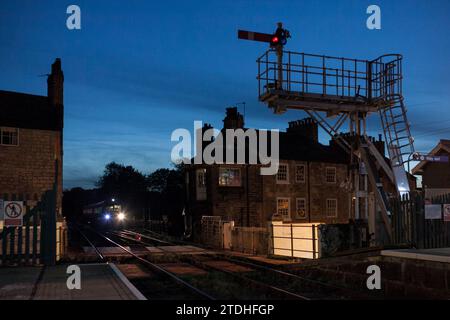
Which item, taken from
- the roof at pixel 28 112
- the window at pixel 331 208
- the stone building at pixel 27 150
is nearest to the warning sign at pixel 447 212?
the stone building at pixel 27 150

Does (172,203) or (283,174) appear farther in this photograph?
(172,203)

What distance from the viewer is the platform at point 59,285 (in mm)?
9688

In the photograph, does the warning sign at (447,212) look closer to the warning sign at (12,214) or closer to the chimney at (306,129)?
the warning sign at (12,214)

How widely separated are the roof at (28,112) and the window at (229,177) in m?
10.6

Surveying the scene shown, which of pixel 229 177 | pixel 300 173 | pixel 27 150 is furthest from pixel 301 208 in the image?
pixel 27 150

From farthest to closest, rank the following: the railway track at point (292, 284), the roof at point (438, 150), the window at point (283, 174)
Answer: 1. the window at point (283, 174)
2. the roof at point (438, 150)
3. the railway track at point (292, 284)

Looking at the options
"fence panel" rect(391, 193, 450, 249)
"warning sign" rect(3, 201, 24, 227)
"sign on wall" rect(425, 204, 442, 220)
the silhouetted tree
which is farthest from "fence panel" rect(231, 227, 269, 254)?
the silhouetted tree

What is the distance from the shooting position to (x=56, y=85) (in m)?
34.0

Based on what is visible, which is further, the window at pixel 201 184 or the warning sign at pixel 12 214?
the window at pixel 201 184

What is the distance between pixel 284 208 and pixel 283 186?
1560mm

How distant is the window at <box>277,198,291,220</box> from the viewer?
3547cm

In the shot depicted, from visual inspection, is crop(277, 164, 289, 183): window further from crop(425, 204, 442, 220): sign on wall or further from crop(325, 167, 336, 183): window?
crop(425, 204, 442, 220): sign on wall

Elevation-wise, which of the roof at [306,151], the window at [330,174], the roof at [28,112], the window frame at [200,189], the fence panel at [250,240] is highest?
the roof at [28,112]

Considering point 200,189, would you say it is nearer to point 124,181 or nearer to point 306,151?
point 306,151
